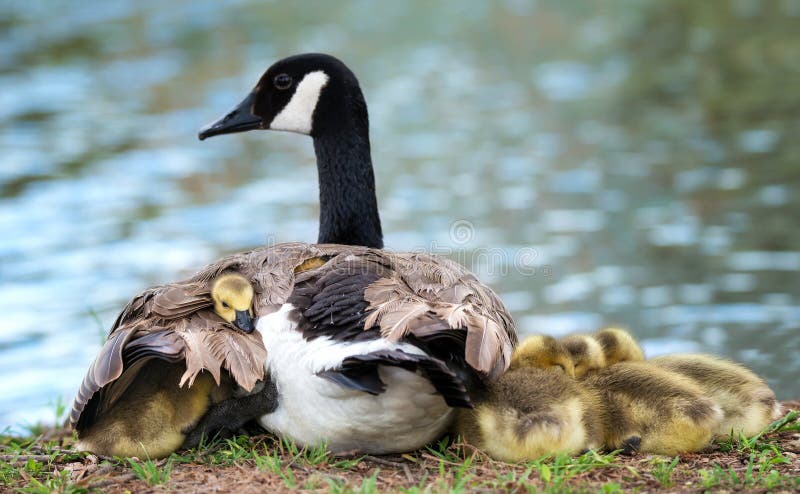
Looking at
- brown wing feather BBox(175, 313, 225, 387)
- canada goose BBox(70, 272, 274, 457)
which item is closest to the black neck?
canada goose BBox(70, 272, 274, 457)

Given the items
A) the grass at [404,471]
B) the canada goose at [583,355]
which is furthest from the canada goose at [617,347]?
the grass at [404,471]

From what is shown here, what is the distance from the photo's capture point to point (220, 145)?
12445 millimetres

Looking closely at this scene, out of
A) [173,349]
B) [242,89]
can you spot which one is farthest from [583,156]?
[173,349]

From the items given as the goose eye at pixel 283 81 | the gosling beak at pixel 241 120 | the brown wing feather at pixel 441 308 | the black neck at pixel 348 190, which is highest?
the goose eye at pixel 283 81

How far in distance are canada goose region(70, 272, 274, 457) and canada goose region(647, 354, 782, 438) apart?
69.4 inches

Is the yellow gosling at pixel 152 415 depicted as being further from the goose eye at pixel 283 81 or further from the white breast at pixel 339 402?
the goose eye at pixel 283 81

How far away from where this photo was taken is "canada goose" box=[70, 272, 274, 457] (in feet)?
13.4

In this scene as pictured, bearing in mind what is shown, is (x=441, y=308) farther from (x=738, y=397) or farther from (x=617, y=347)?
(x=738, y=397)

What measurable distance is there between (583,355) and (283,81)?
8.69 feet

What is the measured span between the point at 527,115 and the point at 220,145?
3.64 metres

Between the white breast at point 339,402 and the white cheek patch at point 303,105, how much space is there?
212 centimetres

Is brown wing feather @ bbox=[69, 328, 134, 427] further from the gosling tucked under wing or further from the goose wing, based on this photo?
the goose wing

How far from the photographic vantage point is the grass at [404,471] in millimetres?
3768

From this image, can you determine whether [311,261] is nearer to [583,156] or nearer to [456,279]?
[456,279]
